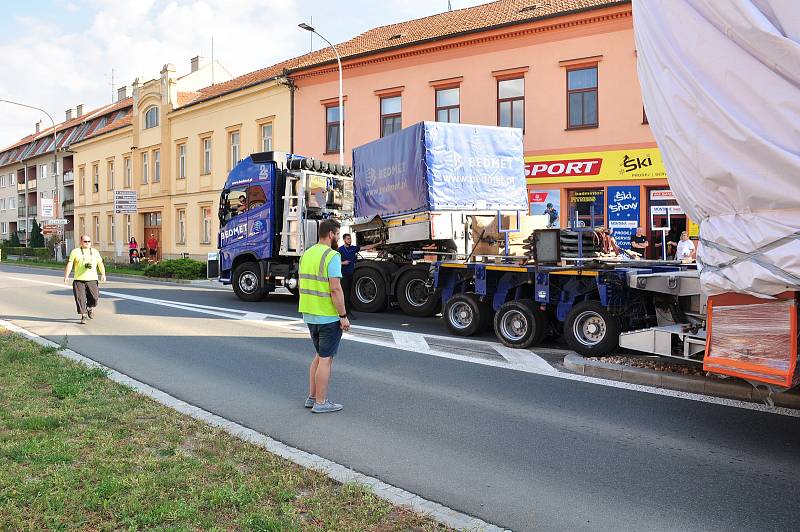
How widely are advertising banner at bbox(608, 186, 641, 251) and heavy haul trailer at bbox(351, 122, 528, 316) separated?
734 centimetres

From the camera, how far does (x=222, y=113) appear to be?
32906 mm

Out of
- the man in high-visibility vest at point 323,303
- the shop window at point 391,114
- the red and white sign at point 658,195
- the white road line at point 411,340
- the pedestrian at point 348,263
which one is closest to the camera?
the man in high-visibility vest at point 323,303

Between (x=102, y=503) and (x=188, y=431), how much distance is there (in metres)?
1.53

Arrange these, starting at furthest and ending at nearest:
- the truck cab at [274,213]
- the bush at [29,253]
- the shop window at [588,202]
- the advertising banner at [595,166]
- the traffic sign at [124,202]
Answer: the bush at [29,253], the traffic sign at [124,202], the shop window at [588,202], the advertising banner at [595,166], the truck cab at [274,213]

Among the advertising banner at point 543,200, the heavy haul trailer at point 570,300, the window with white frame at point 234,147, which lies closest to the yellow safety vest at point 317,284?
the heavy haul trailer at point 570,300

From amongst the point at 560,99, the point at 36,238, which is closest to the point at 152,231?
the point at 36,238

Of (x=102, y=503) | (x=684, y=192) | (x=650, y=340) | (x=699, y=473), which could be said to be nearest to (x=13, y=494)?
(x=102, y=503)

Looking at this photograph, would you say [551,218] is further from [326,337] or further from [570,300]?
[326,337]

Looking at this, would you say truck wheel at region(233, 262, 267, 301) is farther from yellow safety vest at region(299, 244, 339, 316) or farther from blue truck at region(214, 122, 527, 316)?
yellow safety vest at region(299, 244, 339, 316)

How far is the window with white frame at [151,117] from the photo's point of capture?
39375 mm

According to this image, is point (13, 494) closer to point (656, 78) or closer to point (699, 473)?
point (699, 473)

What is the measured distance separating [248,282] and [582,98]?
447 inches

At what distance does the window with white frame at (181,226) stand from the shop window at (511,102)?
856 inches

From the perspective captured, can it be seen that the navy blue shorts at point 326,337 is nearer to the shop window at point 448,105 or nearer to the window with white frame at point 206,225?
the shop window at point 448,105
